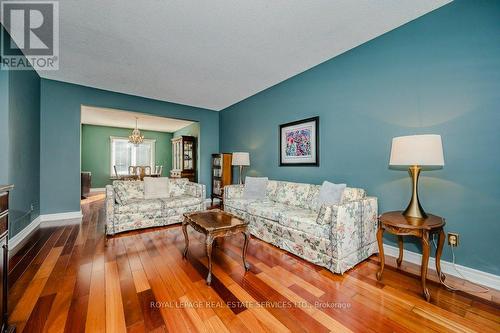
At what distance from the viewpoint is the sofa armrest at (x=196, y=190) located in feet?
12.8

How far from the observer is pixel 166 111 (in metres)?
5.01

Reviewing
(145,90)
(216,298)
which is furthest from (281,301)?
(145,90)

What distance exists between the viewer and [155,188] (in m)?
3.86

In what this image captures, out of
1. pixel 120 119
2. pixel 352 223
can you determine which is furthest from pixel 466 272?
pixel 120 119

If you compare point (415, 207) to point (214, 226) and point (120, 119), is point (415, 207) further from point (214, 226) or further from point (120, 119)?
point (120, 119)

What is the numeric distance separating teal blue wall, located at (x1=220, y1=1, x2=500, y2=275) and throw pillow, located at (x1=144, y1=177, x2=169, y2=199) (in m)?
2.72

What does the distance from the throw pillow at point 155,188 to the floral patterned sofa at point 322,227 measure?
174 centimetres

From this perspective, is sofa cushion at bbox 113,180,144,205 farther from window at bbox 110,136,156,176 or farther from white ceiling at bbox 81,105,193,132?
window at bbox 110,136,156,176

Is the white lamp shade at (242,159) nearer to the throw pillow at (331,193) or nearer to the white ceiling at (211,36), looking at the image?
the white ceiling at (211,36)

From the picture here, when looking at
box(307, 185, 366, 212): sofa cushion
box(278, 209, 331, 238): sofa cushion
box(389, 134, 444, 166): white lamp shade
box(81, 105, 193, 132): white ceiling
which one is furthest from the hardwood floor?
box(81, 105, 193, 132): white ceiling

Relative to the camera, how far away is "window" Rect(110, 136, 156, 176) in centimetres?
802

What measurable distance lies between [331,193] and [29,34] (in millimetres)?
4181

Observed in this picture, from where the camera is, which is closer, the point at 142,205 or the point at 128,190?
the point at 142,205

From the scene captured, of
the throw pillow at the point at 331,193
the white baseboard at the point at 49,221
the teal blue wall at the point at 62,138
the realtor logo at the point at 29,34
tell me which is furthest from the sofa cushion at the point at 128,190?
the throw pillow at the point at 331,193
